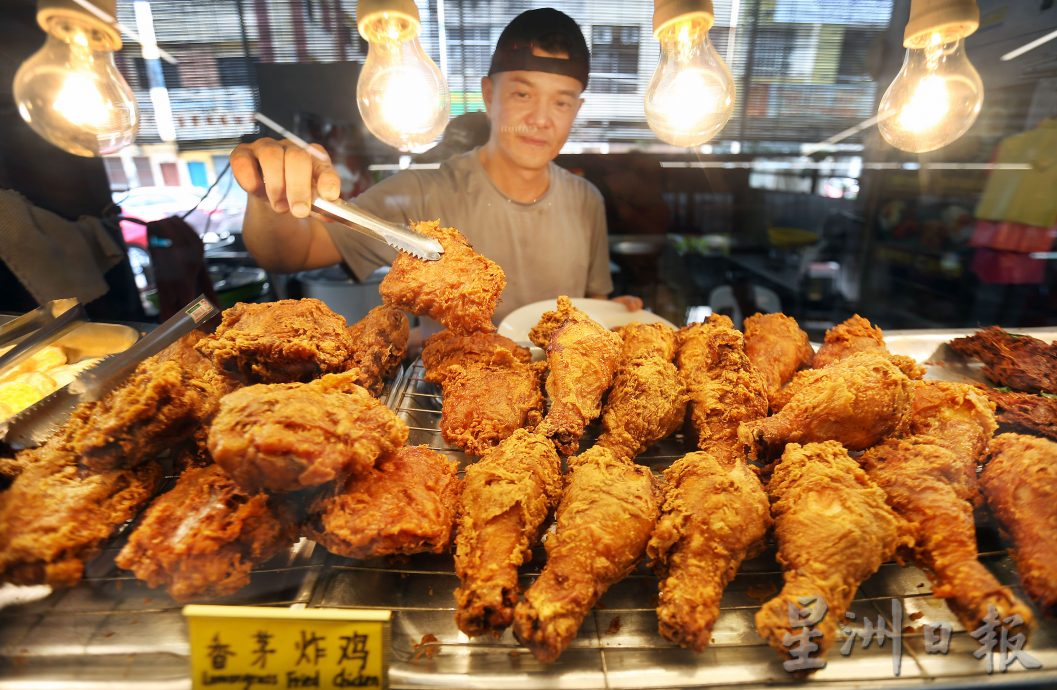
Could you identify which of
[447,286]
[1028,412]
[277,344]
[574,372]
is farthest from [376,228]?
[1028,412]

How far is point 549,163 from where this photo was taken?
3.02 meters

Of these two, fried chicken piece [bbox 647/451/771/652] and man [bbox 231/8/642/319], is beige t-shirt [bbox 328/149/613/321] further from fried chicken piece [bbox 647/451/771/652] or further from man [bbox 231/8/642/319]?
fried chicken piece [bbox 647/451/771/652]

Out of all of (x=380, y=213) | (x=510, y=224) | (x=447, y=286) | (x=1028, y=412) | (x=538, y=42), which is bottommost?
(x=1028, y=412)

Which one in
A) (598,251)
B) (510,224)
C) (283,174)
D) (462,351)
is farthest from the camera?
(598,251)

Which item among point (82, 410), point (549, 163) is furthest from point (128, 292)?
point (549, 163)

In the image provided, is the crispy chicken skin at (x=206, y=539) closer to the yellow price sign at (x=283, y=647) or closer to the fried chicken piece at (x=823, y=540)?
the yellow price sign at (x=283, y=647)

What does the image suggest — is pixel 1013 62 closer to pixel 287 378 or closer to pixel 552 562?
pixel 552 562

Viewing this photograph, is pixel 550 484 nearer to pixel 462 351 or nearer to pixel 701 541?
pixel 701 541

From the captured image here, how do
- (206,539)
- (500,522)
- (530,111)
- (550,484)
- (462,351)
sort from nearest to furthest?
(206,539) → (500,522) → (550,484) → (462,351) → (530,111)

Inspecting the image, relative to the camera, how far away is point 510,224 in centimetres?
313

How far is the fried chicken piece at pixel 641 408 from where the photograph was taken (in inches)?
79.3

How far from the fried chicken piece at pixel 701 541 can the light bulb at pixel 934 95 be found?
2.02 metres

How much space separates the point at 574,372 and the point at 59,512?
1.72 meters

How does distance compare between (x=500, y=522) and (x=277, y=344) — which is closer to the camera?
(x=500, y=522)
